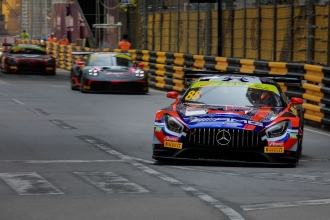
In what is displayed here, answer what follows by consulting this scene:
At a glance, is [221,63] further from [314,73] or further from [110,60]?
[314,73]

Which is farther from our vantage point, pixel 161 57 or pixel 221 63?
pixel 161 57

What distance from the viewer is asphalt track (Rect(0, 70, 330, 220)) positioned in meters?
8.14

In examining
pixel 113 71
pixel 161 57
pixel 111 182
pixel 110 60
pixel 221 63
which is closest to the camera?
pixel 111 182

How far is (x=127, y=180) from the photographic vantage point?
1013 cm

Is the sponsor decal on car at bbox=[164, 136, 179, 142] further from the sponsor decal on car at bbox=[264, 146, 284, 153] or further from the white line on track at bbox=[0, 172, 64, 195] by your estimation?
the white line on track at bbox=[0, 172, 64, 195]

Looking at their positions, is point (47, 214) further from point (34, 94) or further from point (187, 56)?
point (187, 56)

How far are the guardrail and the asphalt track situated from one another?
61cm

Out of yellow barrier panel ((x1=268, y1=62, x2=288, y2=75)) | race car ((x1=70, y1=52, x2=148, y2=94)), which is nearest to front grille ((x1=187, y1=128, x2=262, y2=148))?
yellow barrier panel ((x1=268, y1=62, x2=288, y2=75))

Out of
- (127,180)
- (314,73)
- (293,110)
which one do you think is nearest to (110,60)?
(314,73)

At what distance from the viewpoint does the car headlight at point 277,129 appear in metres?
11.6

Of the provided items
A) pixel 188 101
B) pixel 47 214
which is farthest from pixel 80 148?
pixel 47 214

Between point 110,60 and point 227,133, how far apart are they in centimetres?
1715

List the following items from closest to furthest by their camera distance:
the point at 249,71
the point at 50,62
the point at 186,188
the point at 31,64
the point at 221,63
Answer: the point at 186,188
the point at 249,71
the point at 221,63
the point at 31,64
the point at 50,62

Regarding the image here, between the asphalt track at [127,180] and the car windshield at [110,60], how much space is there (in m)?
9.92
